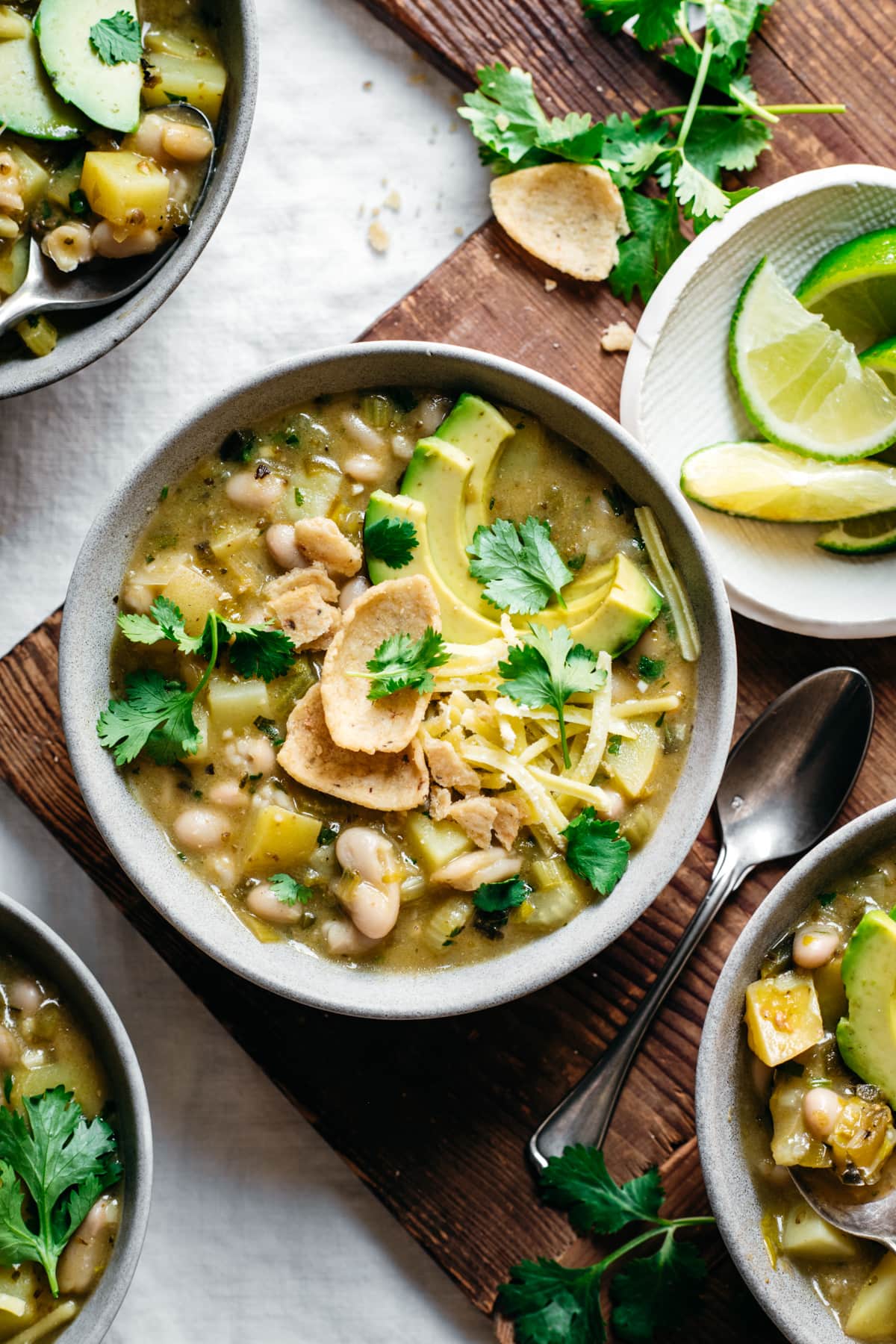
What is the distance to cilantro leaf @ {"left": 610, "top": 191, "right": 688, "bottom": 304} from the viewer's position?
10.7 feet

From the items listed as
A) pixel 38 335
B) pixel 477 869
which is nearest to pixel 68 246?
pixel 38 335

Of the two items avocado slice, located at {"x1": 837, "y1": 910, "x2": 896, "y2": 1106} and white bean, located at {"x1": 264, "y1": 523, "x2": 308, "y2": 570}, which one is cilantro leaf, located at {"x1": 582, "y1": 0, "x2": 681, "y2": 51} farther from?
avocado slice, located at {"x1": 837, "y1": 910, "x2": 896, "y2": 1106}

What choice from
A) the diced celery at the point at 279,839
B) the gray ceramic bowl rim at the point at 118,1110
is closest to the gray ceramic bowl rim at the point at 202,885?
the diced celery at the point at 279,839

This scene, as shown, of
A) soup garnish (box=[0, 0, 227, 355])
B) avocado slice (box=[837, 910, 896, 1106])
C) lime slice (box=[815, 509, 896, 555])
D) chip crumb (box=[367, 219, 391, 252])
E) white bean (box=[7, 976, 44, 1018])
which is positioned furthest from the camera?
chip crumb (box=[367, 219, 391, 252])

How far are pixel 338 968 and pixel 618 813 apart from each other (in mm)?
764

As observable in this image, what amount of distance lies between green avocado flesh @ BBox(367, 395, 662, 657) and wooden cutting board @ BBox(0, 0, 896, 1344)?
16.9 inches

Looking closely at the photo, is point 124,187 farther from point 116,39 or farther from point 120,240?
point 116,39

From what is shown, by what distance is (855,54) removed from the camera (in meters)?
3.35

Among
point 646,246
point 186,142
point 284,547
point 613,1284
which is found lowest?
point 613,1284

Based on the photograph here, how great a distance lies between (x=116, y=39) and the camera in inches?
117

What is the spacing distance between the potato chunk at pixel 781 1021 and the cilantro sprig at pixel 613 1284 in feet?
1.75

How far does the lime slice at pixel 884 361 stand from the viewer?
3182 millimetres

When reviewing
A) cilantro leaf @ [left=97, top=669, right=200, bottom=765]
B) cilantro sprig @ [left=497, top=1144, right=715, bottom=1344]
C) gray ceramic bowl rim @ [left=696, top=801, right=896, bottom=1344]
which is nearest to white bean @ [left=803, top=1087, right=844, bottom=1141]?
gray ceramic bowl rim @ [left=696, top=801, right=896, bottom=1344]

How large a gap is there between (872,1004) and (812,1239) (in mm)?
590
